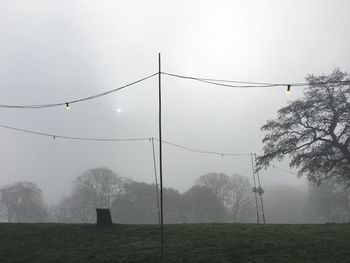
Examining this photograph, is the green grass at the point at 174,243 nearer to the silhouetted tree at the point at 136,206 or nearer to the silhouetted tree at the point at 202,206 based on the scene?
the silhouetted tree at the point at 136,206

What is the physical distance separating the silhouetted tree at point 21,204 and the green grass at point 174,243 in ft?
181

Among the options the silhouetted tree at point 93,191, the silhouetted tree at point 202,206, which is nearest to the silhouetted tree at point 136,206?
the silhouetted tree at point 93,191

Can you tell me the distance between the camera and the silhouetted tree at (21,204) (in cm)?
7288

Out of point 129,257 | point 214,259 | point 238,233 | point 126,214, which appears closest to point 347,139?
point 238,233

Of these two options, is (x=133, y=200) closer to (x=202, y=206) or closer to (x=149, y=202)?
(x=149, y=202)

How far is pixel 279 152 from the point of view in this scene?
31016 mm

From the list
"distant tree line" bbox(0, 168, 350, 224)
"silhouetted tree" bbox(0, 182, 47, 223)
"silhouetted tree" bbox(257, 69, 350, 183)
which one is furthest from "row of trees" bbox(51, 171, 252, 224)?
"silhouetted tree" bbox(257, 69, 350, 183)

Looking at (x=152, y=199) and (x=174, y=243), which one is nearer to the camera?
(x=174, y=243)

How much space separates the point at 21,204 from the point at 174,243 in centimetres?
6465

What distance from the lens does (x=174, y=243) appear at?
17.7m

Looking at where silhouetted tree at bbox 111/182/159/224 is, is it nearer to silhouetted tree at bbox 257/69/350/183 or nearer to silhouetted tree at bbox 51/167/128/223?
silhouetted tree at bbox 51/167/128/223

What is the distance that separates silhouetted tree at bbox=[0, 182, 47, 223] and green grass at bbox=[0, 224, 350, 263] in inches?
2174

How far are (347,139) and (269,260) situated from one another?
61.4ft

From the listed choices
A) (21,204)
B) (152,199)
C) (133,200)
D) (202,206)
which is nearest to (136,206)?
(133,200)
